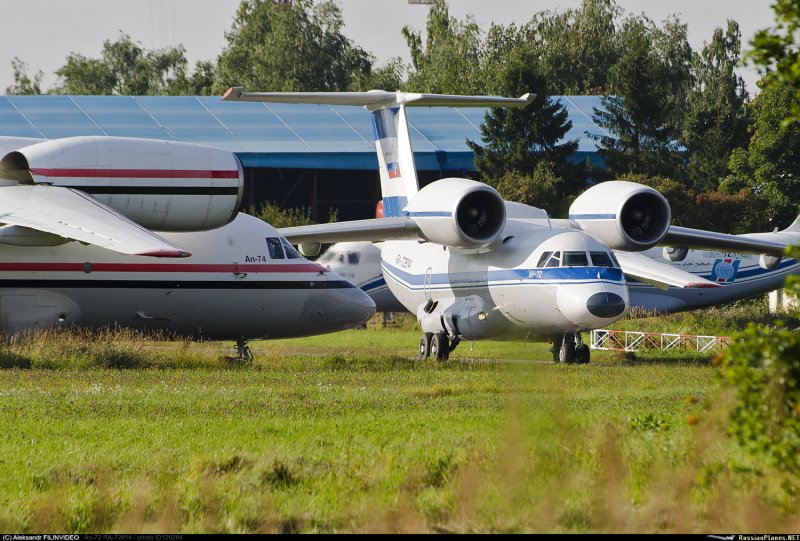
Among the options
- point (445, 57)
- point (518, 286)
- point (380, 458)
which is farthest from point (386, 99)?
point (445, 57)

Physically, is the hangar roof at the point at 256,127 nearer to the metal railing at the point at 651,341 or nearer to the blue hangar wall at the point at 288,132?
the blue hangar wall at the point at 288,132

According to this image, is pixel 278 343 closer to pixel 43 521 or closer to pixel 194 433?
pixel 194 433

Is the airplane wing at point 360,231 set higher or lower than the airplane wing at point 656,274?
higher

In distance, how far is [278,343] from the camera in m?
35.2

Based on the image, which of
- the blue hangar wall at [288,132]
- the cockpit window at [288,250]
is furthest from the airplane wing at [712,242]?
the blue hangar wall at [288,132]

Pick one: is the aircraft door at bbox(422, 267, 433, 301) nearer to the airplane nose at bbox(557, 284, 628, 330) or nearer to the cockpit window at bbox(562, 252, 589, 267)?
the cockpit window at bbox(562, 252, 589, 267)

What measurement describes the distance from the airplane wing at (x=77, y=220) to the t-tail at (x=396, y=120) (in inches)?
355

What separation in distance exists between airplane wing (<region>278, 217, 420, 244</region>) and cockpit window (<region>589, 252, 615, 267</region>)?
4266 millimetres

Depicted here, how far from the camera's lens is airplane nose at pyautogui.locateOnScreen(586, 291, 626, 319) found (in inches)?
959

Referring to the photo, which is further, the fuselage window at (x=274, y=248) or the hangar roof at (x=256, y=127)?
the hangar roof at (x=256, y=127)

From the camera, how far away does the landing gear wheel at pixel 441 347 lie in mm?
28188

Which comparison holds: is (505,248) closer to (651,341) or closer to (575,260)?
(575,260)

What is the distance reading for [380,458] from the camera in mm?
11609

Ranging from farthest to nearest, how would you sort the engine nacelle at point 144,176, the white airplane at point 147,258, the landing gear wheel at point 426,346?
the landing gear wheel at point 426,346 → the engine nacelle at point 144,176 → the white airplane at point 147,258
